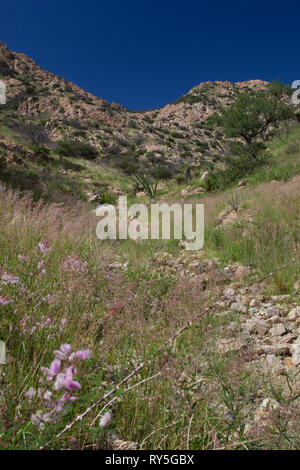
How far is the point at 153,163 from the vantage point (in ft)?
102

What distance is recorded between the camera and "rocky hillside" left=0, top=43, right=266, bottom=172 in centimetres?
3178

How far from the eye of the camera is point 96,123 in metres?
42.2

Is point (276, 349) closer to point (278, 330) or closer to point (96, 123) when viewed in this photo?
point (278, 330)

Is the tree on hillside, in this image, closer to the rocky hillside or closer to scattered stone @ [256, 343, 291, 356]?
the rocky hillside

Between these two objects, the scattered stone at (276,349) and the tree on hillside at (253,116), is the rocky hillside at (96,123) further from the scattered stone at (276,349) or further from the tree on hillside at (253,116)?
the scattered stone at (276,349)

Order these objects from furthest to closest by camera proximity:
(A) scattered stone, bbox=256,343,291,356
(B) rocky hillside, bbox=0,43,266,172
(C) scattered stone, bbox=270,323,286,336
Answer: (B) rocky hillside, bbox=0,43,266,172, (C) scattered stone, bbox=270,323,286,336, (A) scattered stone, bbox=256,343,291,356

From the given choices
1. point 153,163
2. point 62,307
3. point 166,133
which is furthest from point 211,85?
point 62,307

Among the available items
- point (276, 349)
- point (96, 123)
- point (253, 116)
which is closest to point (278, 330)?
point (276, 349)

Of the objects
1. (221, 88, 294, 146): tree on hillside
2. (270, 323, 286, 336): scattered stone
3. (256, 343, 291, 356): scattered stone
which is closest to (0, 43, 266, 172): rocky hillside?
(221, 88, 294, 146): tree on hillside

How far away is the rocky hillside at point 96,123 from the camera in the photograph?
31.8 metres

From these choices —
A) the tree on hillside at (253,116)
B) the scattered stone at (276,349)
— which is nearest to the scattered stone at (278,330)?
the scattered stone at (276,349)

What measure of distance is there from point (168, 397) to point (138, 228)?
5531 millimetres
